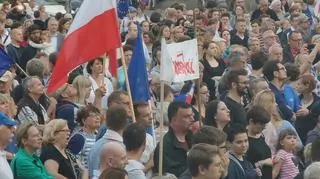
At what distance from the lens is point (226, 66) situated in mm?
16156

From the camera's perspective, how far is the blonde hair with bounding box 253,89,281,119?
12.0m

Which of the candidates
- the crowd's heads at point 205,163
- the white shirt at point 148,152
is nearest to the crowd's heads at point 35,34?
the white shirt at point 148,152

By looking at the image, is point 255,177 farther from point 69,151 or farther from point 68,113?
point 68,113

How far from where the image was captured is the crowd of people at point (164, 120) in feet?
31.5

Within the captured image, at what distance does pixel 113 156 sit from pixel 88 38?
237 centimetres

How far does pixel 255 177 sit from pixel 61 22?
29.1ft

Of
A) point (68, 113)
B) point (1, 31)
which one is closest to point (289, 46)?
point (1, 31)

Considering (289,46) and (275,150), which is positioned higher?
(275,150)

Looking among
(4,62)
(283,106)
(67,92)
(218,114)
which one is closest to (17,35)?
(4,62)

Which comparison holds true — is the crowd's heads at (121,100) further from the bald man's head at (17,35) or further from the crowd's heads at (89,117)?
the bald man's head at (17,35)

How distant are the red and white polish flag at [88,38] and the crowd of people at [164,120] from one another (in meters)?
0.34

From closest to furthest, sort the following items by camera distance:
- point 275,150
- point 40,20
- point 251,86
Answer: point 275,150
point 251,86
point 40,20

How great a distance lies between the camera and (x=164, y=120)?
11.7m

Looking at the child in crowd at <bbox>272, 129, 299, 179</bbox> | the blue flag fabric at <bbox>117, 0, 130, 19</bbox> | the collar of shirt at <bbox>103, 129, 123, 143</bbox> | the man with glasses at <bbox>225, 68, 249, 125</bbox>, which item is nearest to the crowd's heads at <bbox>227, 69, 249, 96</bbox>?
the man with glasses at <bbox>225, 68, 249, 125</bbox>
